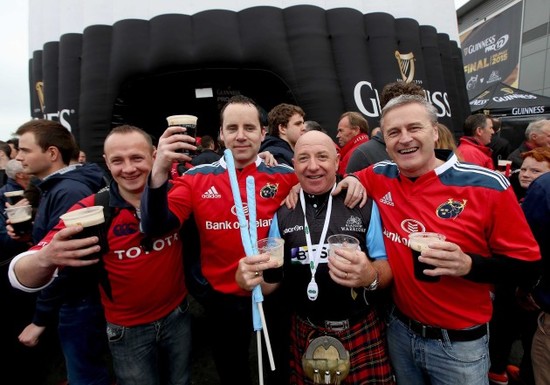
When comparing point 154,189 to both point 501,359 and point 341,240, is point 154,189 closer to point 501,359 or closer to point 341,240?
point 341,240

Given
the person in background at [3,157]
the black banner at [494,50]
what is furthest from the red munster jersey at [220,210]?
the black banner at [494,50]

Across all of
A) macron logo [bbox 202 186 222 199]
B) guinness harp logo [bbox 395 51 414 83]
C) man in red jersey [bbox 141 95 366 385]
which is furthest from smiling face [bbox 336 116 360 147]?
guinness harp logo [bbox 395 51 414 83]

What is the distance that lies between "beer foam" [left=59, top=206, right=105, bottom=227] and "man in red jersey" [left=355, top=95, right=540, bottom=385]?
158 cm

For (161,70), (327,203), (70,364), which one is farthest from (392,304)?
(161,70)

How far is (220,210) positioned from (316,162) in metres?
0.73

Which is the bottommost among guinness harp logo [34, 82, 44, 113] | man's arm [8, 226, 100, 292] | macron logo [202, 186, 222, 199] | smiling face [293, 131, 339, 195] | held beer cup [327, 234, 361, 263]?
held beer cup [327, 234, 361, 263]

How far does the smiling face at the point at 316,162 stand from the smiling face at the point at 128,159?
98 centimetres

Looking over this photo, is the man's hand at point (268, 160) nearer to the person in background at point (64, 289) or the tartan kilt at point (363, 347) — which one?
the tartan kilt at point (363, 347)

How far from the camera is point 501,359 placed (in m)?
2.92

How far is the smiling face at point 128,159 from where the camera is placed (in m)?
2.00

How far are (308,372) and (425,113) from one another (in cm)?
158

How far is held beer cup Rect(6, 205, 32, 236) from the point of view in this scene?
2408mm

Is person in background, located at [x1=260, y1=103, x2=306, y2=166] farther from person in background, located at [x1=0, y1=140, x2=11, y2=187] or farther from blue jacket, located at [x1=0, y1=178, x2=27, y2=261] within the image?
person in background, located at [x1=0, y1=140, x2=11, y2=187]

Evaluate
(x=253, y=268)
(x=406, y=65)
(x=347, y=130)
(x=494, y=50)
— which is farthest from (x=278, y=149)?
(x=494, y=50)
